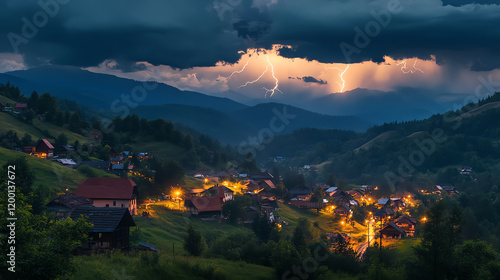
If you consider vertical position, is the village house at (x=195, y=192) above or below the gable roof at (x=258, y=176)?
below

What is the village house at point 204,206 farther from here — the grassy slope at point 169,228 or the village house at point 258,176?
the village house at point 258,176

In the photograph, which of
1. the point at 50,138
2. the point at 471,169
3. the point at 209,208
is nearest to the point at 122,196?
the point at 209,208

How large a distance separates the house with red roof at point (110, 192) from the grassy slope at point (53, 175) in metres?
3.92

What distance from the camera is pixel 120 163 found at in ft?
305

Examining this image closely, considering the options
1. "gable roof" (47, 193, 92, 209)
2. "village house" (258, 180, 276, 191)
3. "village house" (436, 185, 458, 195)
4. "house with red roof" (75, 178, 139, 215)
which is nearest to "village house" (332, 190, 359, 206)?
"village house" (258, 180, 276, 191)

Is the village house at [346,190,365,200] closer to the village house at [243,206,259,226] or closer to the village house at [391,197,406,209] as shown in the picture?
the village house at [391,197,406,209]

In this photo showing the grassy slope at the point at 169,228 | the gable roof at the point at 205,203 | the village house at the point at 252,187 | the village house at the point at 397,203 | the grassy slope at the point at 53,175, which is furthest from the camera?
the village house at the point at 397,203

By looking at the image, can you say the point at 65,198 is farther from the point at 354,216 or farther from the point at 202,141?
the point at 202,141

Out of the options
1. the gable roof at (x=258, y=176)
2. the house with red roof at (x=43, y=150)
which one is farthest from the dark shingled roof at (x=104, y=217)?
the gable roof at (x=258, y=176)

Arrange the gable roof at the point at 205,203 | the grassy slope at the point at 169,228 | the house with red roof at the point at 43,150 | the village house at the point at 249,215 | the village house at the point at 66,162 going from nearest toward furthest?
the grassy slope at the point at 169,228, the gable roof at the point at 205,203, the village house at the point at 249,215, the village house at the point at 66,162, the house with red roof at the point at 43,150

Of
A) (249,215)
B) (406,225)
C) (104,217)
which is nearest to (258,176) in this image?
(249,215)

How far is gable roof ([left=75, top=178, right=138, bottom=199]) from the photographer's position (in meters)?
59.2

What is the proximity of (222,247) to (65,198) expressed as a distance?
2291 cm

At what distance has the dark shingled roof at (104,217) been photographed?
32.4 meters
